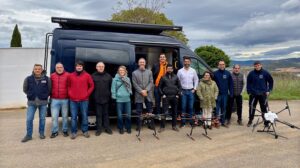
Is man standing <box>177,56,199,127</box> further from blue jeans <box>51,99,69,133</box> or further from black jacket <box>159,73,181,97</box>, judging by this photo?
blue jeans <box>51,99,69,133</box>

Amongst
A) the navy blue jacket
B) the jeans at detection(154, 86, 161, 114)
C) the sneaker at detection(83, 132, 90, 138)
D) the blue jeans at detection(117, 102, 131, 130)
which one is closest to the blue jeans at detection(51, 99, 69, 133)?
the navy blue jacket

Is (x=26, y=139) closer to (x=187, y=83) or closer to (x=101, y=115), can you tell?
(x=101, y=115)

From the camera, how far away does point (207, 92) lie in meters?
7.80

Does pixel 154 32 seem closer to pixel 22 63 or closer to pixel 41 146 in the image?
pixel 41 146

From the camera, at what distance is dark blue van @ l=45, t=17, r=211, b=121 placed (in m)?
7.22

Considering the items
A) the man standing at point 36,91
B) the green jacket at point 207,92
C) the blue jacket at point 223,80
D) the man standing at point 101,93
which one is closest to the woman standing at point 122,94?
the man standing at point 101,93

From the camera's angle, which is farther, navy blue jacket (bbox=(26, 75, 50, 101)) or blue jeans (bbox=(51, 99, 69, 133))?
blue jeans (bbox=(51, 99, 69, 133))

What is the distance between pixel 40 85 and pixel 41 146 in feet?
4.24

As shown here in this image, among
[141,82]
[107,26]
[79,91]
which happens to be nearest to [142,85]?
[141,82]

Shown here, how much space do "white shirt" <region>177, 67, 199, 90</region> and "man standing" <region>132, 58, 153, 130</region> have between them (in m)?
0.82

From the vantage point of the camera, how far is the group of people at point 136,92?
6.75m

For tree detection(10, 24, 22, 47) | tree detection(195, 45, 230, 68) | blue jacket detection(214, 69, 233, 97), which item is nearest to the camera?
blue jacket detection(214, 69, 233, 97)

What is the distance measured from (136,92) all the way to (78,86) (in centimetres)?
138

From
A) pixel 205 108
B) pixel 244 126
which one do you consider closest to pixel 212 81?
pixel 205 108
